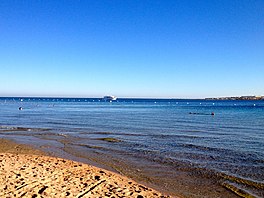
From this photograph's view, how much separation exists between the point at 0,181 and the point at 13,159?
182 inches

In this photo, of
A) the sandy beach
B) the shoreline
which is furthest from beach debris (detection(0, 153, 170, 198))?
the shoreline

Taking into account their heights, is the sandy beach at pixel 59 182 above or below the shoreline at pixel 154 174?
above

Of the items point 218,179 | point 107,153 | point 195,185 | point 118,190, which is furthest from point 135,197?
point 107,153

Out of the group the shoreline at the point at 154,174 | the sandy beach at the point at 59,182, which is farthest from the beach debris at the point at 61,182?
the shoreline at the point at 154,174

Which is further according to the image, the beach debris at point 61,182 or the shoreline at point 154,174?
the shoreline at point 154,174

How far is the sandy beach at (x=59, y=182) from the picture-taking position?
945 centimetres

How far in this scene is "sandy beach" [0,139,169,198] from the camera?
9.45 metres

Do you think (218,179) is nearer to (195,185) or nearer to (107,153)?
(195,185)

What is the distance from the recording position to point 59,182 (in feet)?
34.8

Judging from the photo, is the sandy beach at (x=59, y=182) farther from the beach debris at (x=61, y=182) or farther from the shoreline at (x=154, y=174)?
the shoreline at (x=154, y=174)

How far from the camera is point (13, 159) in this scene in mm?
14703

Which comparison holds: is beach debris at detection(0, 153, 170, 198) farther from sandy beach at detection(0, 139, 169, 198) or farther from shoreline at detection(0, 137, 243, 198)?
shoreline at detection(0, 137, 243, 198)

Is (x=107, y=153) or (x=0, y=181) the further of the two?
(x=107, y=153)

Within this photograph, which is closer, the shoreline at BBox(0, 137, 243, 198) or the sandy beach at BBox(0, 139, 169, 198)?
the sandy beach at BBox(0, 139, 169, 198)
